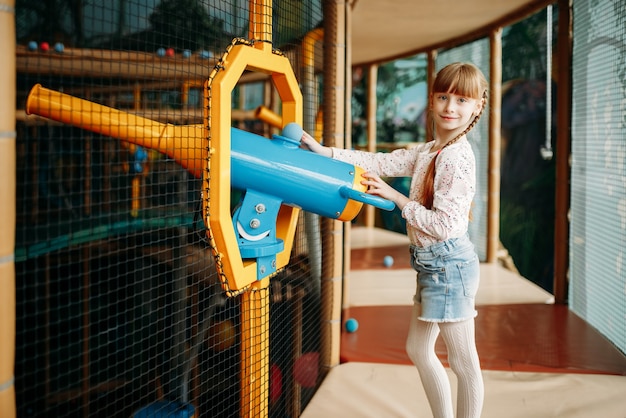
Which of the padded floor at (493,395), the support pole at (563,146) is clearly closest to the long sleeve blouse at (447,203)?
the padded floor at (493,395)

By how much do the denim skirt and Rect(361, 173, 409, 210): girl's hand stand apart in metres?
0.13

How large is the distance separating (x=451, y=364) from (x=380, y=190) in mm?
449

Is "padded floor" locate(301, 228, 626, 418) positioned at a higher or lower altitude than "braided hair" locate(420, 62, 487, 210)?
lower

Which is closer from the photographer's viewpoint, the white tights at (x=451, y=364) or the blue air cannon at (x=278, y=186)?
the blue air cannon at (x=278, y=186)

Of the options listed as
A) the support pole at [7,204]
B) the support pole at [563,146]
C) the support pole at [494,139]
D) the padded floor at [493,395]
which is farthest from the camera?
the support pole at [494,139]

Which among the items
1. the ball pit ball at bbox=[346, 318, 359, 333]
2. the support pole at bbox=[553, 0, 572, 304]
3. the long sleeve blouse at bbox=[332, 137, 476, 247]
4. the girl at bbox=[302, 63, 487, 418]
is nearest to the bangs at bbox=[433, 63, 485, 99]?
the girl at bbox=[302, 63, 487, 418]

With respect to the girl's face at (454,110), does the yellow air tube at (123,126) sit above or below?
below

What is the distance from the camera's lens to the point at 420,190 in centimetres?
129

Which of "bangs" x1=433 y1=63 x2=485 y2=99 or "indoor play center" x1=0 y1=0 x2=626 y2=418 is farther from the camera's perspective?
"bangs" x1=433 y1=63 x2=485 y2=99

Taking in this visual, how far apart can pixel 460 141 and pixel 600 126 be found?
1359mm

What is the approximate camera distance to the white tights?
4.07 ft

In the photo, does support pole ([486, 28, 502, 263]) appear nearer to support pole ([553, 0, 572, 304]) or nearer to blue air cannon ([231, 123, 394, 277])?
support pole ([553, 0, 572, 304])

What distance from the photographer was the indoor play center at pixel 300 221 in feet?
3.41

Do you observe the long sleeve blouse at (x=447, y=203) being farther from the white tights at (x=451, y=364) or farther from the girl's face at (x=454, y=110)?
the white tights at (x=451, y=364)
